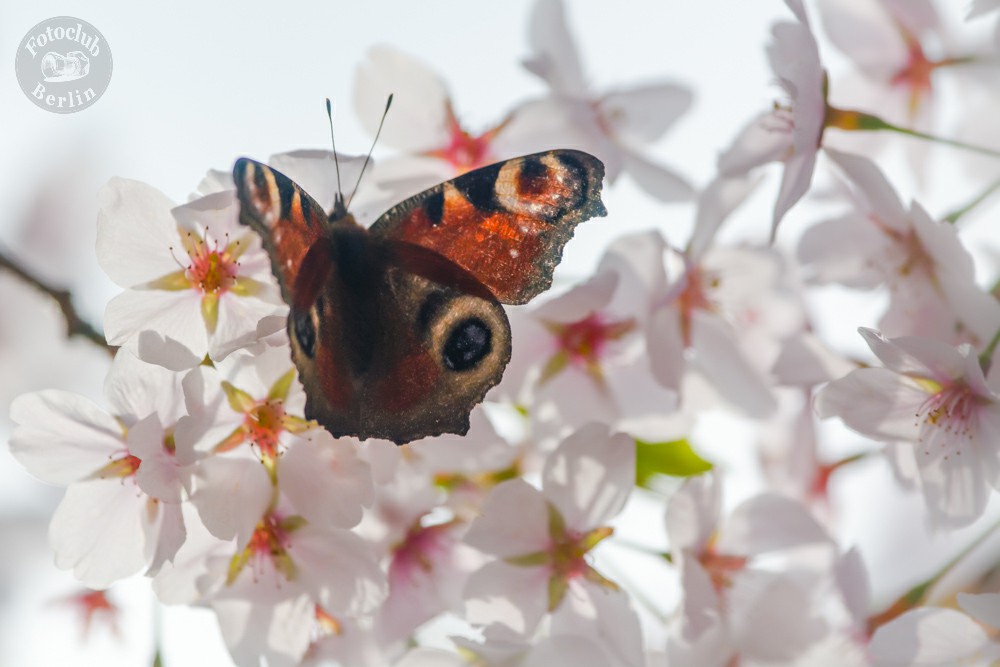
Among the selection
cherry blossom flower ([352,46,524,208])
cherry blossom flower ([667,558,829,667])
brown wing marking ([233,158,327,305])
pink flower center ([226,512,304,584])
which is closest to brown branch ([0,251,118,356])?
pink flower center ([226,512,304,584])

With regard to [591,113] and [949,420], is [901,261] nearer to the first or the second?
[949,420]

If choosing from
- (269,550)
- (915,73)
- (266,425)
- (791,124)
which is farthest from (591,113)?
(269,550)

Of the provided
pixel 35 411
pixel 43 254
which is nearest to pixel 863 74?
pixel 35 411

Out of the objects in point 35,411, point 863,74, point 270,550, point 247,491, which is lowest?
point 270,550

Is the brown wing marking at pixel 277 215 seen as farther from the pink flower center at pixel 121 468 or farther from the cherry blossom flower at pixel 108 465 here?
the pink flower center at pixel 121 468

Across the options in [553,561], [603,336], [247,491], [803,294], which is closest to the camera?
[247,491]

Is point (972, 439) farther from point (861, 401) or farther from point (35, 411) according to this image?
point (35, 411)
